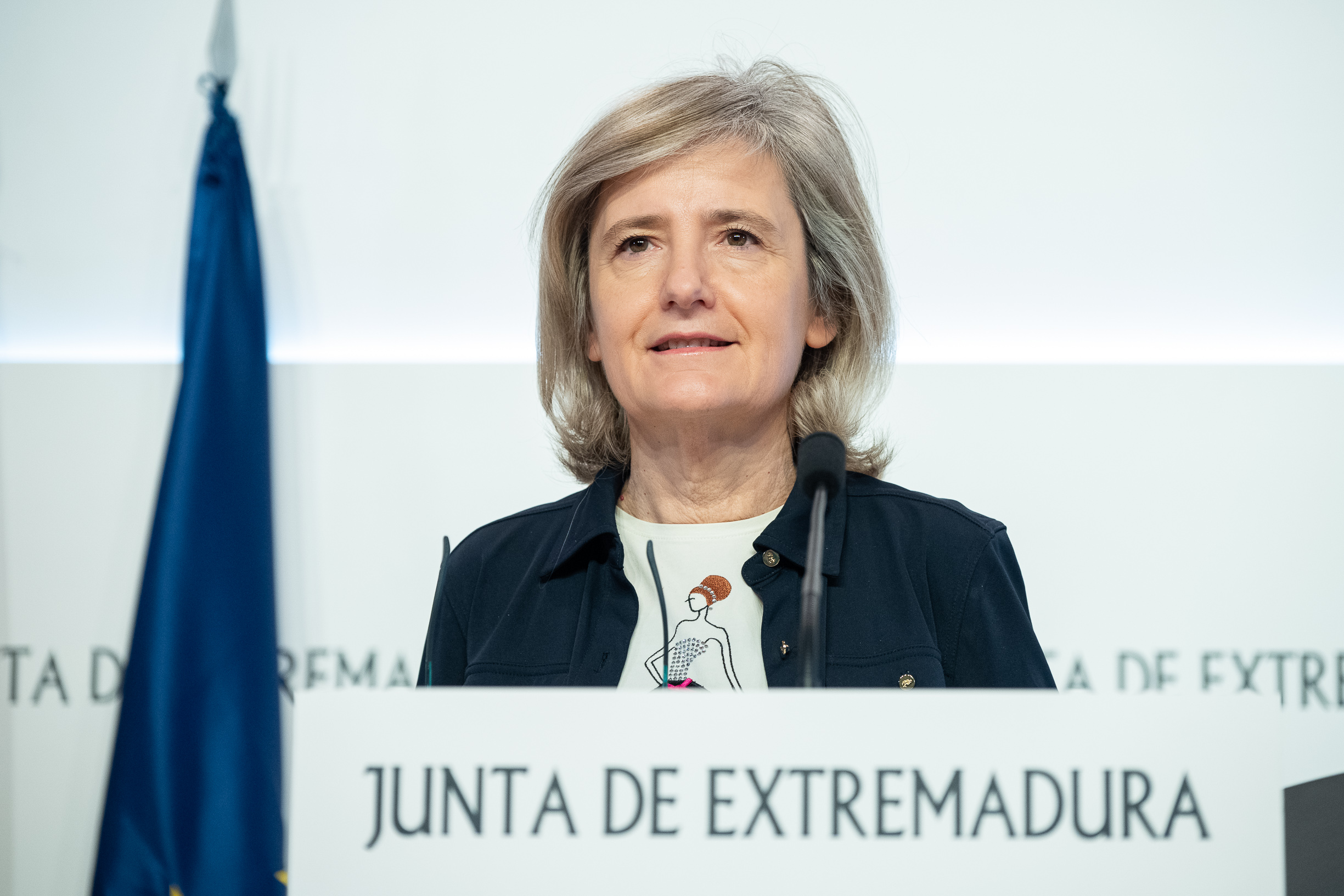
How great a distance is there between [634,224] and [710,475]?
380mm

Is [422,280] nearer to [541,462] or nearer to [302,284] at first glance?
[302,284]

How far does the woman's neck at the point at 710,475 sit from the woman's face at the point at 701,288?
0.05 metres

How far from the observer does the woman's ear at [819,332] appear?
1.65 meters

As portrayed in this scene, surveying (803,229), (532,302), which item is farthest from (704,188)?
(532,302)

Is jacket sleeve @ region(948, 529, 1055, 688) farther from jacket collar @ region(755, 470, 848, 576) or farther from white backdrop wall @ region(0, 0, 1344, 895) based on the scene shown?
white backdrop wall @ region(0, 0, 1344, 895)

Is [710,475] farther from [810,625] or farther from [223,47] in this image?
[223,47]

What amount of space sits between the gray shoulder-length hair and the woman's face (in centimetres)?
4

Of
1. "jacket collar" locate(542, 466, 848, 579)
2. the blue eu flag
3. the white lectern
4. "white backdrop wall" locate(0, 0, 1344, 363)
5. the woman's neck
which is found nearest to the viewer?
the white lectern

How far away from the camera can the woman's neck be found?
1.54 m

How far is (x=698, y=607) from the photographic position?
1422 millimetres

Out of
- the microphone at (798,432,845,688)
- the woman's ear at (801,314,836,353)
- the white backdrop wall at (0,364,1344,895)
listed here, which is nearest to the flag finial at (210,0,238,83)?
the white backdrop wall at (0,364,1344,895)

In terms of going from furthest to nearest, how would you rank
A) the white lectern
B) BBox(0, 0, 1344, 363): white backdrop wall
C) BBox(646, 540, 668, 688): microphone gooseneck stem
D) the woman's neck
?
BBox(0, 0, 1344, 363): white backdrop wall
the woman's neck
BBox(646, 540, 668, 688): microphone gooseneck stem
the white lectern

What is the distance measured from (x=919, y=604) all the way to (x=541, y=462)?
1221 millimetres

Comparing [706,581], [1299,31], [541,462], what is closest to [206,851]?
[541,462]
